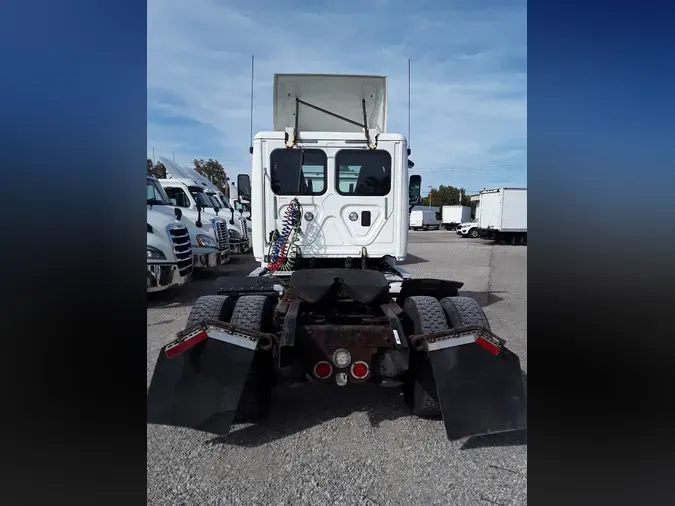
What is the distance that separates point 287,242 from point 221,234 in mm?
6631

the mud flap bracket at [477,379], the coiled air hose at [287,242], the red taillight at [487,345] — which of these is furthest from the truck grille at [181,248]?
the red taillight at [487,345]

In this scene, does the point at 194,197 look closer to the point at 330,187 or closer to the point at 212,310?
the point at 330,187

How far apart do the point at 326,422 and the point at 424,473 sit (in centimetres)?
84

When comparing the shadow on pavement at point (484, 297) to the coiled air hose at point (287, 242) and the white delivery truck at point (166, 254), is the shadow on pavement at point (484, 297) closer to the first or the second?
the coiled air hose at point (287, 242)

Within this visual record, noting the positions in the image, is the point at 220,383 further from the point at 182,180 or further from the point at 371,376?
the point at 182,180

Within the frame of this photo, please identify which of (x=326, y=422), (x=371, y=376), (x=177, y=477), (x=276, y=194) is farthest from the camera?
(x=276, y=194)

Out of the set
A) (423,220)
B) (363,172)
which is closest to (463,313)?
A: (363,172)

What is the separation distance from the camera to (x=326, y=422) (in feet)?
9.98

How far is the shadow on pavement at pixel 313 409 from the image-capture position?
9.44 feet

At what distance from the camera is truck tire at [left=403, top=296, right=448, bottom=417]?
2885mm

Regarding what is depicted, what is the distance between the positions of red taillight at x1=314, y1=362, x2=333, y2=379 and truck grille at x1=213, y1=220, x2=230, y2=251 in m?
7.84

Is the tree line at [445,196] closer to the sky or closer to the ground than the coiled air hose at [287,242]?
closer to the sky

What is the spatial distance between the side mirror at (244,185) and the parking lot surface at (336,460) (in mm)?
1610
